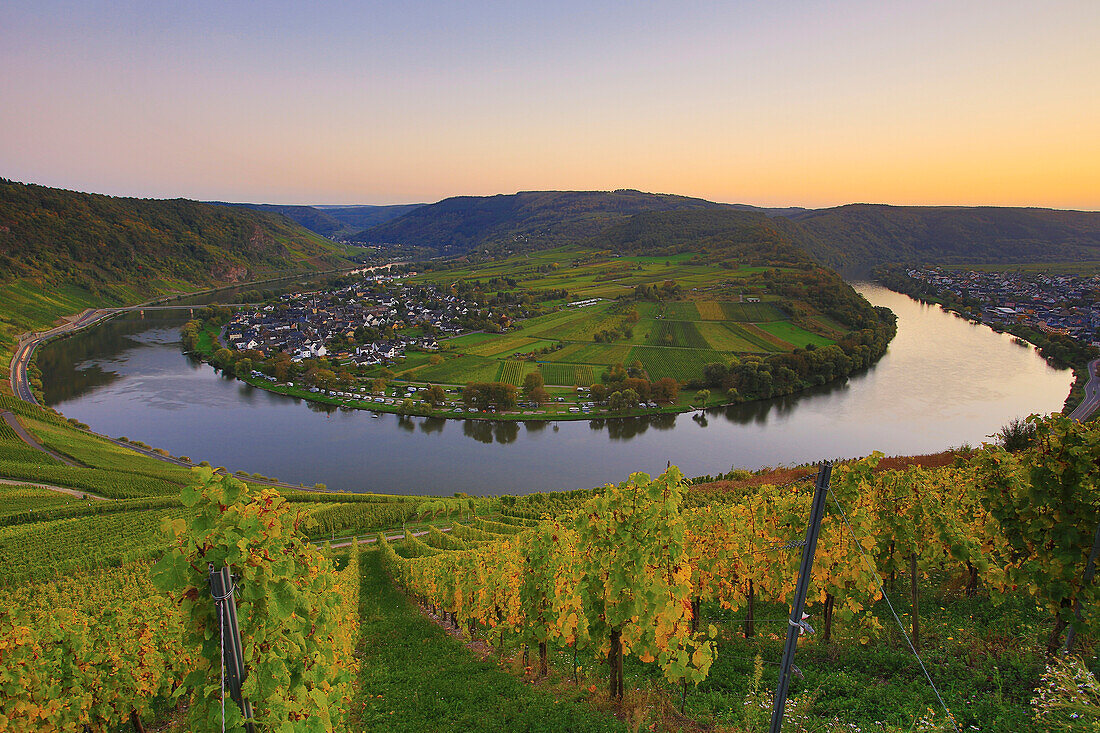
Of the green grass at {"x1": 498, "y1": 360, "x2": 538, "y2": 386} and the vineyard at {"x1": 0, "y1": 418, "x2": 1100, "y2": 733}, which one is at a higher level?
the vineyard at {"x1": 0, "y1": 418, "x2": 1100, "y2": 733}

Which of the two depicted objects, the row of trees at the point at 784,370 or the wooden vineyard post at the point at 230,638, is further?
the row of trees at the point at 784,370

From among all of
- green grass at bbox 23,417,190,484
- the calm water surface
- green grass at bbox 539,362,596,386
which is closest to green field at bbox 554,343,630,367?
green grass at bbox 539,362,596,386

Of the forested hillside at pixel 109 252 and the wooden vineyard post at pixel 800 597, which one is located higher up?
the forested hillside at pixel 109 252

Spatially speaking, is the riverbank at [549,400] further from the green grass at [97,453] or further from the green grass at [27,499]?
the green grass at [27,499]

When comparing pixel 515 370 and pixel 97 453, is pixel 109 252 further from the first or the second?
pixel 515 370

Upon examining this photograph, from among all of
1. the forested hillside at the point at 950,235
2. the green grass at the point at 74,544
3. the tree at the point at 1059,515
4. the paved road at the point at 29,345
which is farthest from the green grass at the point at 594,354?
the forested hillside at the point at 950,235

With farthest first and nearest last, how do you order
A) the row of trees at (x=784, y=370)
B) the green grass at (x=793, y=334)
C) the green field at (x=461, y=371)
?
the green grass at (x=793, y=334) < the green field at (x=461, y=371) < the row of trees at (x=784, y=370)

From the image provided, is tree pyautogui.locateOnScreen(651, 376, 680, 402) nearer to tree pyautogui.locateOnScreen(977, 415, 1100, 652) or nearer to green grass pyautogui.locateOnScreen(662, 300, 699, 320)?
green grass pyautogui.locateOnScreen(662, 300, 699, 320)

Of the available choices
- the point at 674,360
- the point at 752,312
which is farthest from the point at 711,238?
the point at 674,360
